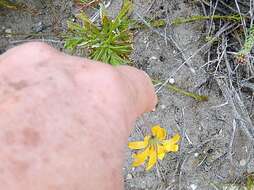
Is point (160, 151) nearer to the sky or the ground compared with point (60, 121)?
nearer to the ground

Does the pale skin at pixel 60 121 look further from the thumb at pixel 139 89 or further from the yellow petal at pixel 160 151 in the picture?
the yellow petal at pixel 160 151

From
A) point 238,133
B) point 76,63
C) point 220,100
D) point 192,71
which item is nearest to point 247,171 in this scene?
point 238,133

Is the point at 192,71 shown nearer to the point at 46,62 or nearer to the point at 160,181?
the point at 160,181

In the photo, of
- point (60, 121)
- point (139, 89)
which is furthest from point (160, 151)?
point (60, 121)

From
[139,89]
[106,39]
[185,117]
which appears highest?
[139,89]

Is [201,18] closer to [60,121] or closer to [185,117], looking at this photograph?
[185,117]

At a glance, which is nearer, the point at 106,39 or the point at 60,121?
the point at 60,121
